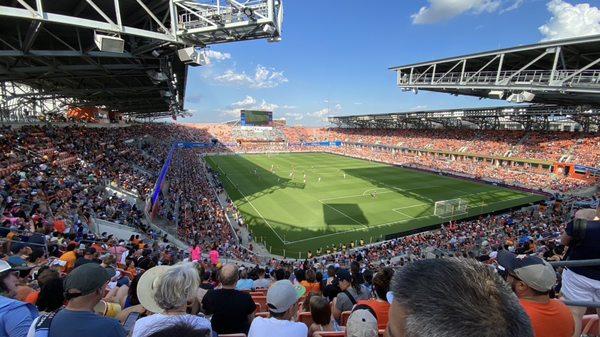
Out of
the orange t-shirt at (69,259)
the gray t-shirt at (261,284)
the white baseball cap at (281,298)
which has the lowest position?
the gray t-shirt at (261,284)

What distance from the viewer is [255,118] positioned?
85750mm

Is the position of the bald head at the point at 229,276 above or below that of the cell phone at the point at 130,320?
above

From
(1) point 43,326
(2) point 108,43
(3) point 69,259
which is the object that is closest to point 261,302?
(1) point 43,326

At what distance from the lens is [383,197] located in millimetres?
31641

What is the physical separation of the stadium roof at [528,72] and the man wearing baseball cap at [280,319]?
811 inches

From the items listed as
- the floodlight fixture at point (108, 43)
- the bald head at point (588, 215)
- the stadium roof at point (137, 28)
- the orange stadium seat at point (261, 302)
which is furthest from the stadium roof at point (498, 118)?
the floodlight fixture at point (108, 43)

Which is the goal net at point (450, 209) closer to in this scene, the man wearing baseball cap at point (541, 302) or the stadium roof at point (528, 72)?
the stadium roof at point (528, 72)

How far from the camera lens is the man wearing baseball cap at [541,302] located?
7.73ft

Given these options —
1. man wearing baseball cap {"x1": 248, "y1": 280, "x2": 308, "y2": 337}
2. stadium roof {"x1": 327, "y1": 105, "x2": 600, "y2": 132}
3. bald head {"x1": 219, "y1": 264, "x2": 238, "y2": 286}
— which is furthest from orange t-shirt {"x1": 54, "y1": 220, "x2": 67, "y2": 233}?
stadium roof {"x1": 327, "y1": 105, "x2": 600, "y2": 132}

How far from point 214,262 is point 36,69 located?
1115 centimetres

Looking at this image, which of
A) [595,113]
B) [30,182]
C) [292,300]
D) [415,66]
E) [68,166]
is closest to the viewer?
[292,300]

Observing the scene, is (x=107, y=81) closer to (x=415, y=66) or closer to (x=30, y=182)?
(x=30, y=182)

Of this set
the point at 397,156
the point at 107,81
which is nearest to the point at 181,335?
the point at 107,81

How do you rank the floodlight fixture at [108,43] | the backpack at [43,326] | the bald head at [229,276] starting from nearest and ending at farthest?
1. the backpack at [43,326]
2. the bald head at [229,276]
3. the floodlight fixture at [108,43]
